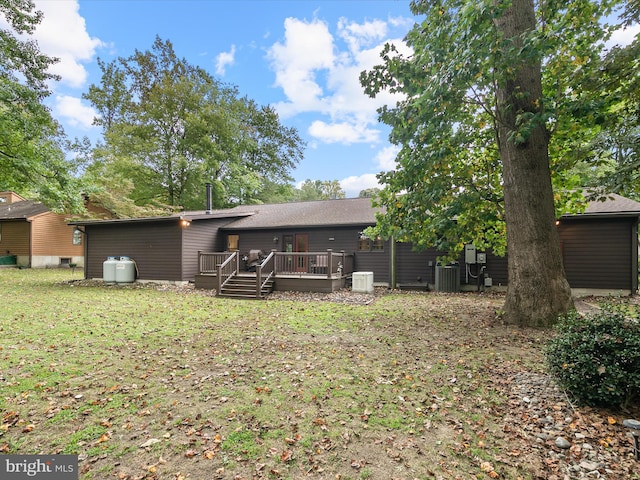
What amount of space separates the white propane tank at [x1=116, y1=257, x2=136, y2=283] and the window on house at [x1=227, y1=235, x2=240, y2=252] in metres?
4.18

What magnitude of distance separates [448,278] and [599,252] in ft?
15.5

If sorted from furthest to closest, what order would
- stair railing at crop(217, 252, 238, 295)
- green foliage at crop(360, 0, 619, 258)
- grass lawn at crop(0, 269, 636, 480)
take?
stair railing at crop(217, 252, 238, 295), green foliage at crop(360, 0, 619, 258), grass lawn at crop(0, 269, 636, 480)

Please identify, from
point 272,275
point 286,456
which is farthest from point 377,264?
point 286,456

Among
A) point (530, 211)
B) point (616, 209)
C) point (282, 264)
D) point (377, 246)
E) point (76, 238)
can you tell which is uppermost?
point (616, 209)

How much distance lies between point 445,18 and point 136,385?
24.1 feet

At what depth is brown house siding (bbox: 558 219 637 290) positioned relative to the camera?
10023 mm

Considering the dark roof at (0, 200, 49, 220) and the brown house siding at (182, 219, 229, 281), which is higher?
the dark roof at (0, 200, 49, 220)

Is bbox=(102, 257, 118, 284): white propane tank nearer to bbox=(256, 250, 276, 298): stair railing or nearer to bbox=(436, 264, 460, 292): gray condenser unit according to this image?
bbox=(256, 250, 276, 298): stair railing

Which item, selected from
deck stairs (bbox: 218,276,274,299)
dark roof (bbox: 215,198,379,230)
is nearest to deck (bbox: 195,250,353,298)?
deck stairs (bbox: 218,276,274,299)

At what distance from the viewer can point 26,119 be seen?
12.7m

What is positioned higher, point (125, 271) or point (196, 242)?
point (196, 242)

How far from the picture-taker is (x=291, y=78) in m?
20.9

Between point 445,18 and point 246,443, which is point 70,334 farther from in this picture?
point 445,18

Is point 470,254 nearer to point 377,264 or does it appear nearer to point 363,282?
point 377,264
